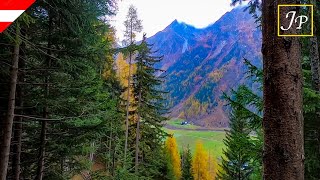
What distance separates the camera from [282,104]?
1.88m

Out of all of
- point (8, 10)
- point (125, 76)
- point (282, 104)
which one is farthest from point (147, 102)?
point (282, 104)

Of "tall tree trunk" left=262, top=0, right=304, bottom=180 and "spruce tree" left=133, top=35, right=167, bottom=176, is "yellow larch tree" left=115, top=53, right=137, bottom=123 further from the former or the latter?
"tall tree trunk" left=262, top=0, right=304, bottom=180

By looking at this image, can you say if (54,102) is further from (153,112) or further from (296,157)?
(153,112)

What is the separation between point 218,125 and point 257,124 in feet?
638

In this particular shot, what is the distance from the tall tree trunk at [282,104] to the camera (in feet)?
6.03

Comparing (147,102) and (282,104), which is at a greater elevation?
(147,102)

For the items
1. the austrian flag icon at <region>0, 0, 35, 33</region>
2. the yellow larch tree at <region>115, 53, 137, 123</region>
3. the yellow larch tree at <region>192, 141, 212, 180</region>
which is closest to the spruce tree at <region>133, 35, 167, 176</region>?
the yellow larch tree at <region>115, 53, 137, 123</region>

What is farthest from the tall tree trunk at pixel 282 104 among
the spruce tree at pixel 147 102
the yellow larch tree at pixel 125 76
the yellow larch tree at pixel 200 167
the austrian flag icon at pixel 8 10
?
the yellow larch tree at pixel 200 167

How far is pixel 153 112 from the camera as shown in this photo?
2398 centimetres

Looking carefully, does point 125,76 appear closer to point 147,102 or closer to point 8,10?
point 147,102

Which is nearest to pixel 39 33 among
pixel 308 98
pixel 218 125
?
pixel 308 98

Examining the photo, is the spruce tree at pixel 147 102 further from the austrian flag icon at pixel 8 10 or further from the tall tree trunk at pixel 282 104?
the tall tree trunk at pixel 282 104

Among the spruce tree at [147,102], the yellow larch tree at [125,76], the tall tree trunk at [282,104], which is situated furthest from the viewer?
the yellow larch tree at [125,76]

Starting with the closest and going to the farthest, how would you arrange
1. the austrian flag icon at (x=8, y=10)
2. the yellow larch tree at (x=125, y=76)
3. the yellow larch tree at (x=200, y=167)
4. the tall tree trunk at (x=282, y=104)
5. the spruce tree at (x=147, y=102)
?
the tall tree trunk at (x=282, y=104) < the austrian flag icon at (x=8, y=10) < the spruce tree at (x=147, y=102) < the yellow larch tree at (x=125, y=76) < the yellow larch tree at (x=200, y=167)
